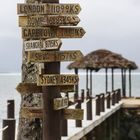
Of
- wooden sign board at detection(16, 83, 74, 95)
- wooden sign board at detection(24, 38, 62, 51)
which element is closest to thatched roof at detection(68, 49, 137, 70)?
wooden sign board at detection(16, 83, 74, 95)

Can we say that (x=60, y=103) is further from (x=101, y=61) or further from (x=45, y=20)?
(x=101, y=61)

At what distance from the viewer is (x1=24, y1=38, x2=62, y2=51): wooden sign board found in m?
7.61

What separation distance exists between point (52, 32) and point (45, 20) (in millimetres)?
175

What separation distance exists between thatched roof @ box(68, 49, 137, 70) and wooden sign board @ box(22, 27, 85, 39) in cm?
2559

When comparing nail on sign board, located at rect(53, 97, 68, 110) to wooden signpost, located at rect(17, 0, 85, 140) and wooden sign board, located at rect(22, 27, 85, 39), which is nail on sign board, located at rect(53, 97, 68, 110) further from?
wooden sign board, located at rect(22, 27, 85, 39)

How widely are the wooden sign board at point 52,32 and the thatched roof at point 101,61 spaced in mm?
25595

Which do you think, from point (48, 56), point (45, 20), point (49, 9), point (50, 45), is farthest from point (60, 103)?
point (49, 9)

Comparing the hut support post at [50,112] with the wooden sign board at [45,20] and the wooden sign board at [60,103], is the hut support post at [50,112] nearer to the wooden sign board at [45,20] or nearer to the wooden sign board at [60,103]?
the wooden sign board at [60,103]

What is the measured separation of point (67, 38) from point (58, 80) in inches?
21.5

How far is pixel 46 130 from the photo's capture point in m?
7.87

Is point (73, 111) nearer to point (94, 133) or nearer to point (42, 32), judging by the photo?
point (42, 32)

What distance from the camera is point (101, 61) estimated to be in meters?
33.8

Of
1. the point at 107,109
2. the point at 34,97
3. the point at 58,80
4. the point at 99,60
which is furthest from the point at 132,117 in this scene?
the point at 58,80

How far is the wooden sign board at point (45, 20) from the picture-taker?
25.3 ft
